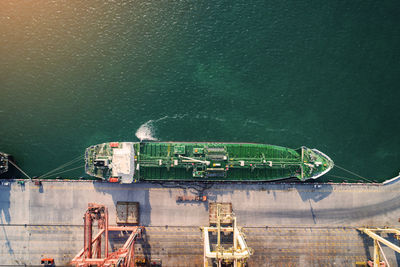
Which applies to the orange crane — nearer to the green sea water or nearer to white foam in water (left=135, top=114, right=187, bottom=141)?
the green sea water

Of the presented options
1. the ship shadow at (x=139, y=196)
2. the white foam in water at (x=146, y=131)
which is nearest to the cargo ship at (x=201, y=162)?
the ship shadow at (x=139, y=196)

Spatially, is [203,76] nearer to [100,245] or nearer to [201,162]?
[201,162]

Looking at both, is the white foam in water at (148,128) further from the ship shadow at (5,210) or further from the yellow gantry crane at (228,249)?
the ship shadow at (5,210)

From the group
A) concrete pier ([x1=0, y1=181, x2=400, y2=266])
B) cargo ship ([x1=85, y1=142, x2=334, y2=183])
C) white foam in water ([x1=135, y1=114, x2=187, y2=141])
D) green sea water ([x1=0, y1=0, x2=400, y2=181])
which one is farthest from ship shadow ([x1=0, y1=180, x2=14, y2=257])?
white foam in water ([x1=135, y1=114, x2=187, y2=141])

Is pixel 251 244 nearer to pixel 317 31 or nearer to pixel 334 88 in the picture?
pixel 334 88

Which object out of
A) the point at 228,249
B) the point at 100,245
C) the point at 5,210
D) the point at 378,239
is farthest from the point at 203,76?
the point at 5,210

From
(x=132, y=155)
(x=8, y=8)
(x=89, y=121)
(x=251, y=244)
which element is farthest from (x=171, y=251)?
Result: (x=8, y=8)
